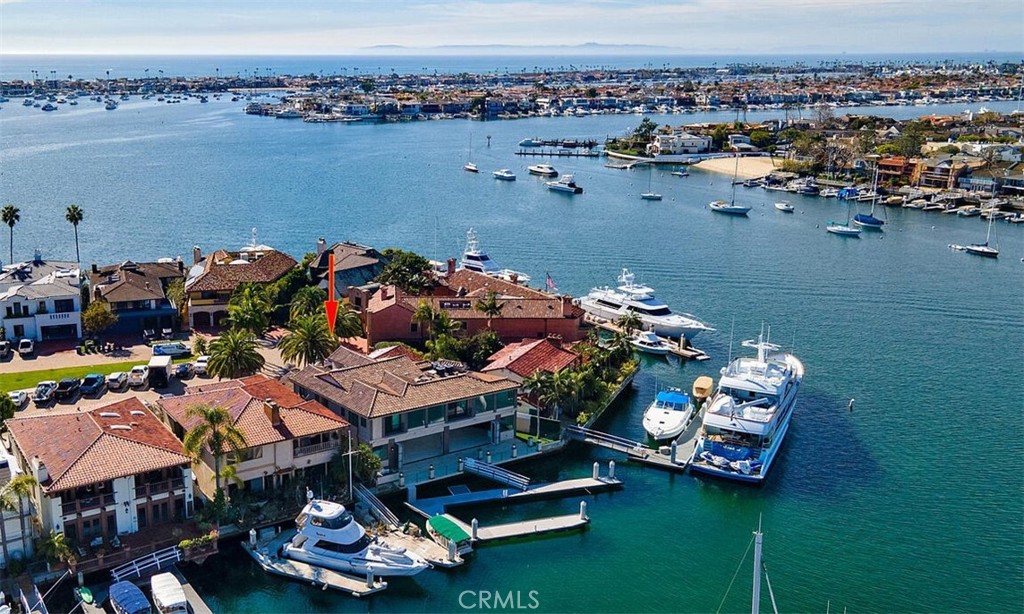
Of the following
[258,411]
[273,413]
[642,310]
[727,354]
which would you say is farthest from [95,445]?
[727,354]

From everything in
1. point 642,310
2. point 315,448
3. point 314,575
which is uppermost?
point 315,448

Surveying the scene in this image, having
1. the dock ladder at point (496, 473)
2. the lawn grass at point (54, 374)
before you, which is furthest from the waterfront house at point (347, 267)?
the dock ladder at point (496, 473)

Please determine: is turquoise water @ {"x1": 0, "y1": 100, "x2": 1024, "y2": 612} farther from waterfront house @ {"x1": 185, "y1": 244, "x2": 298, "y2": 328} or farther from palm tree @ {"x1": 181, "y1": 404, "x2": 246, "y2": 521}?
waterfront house @ {"x1": 185, "y1": 244, "x2": 298, "y2": 328}

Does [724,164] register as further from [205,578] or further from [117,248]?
[205,578]

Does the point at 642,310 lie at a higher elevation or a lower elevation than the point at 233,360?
lower

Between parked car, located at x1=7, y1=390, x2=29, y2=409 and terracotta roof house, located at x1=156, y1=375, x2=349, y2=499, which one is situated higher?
terracotta roof house, located at x1=156, y1=375, x2=349, y2=499

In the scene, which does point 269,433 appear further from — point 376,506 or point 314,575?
point 314,575

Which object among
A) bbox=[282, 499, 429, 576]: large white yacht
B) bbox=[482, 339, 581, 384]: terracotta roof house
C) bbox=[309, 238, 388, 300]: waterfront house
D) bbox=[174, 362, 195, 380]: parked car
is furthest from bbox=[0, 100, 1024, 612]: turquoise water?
bbox=[174, 362, 195, 380]: parked car
